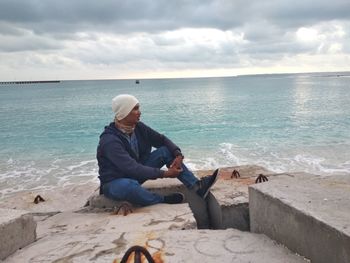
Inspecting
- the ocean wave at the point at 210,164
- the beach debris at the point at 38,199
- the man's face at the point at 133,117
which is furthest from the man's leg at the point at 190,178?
the ocean wave at the point at 210,164

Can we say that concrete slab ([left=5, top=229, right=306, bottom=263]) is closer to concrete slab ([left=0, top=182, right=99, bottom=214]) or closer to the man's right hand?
the man's right hand

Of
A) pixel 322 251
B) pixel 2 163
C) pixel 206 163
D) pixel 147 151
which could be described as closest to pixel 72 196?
pixel 147 151

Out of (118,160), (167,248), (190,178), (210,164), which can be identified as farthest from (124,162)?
(210,164)

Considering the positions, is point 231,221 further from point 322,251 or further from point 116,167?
point 322,251

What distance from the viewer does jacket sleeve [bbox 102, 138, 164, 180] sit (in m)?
4.46

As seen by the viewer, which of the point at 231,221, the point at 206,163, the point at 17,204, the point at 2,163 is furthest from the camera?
the point at 2,163

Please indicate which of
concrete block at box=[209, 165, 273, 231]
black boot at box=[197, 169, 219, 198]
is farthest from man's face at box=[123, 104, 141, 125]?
concrete block at box=[209, 165, 273, 231]

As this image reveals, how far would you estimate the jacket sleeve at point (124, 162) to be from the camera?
446 cm

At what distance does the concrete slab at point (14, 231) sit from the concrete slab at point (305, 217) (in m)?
2.02

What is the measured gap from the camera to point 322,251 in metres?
2.61

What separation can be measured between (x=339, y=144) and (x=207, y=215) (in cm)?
1360

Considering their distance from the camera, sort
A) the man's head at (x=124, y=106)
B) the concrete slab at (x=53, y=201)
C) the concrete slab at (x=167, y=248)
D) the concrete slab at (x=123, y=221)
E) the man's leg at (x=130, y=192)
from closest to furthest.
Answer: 1. the concrete slab at (x=167, y=248)
2. the concrete slab at (x=123, y=221)
3. the man's leg at (x=130, y=192)
4. the man's head at (x=124, y=106)
5. the concrete slab at (x=53, y=201)

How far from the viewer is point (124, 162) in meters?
4.47

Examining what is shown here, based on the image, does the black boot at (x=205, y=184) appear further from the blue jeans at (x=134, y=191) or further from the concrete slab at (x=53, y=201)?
the concrete slab at (x=53, y=201)
